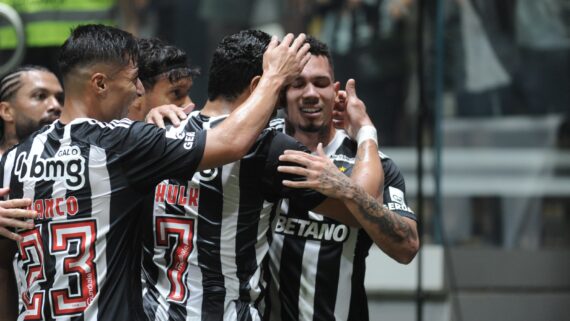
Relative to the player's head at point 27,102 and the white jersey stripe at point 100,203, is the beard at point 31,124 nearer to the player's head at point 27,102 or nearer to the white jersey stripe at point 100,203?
the player's head at point 27,102

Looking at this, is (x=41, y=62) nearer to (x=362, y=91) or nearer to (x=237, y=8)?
(x=237, y=8)

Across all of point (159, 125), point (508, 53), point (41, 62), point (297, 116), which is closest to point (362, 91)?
point (508, 53)

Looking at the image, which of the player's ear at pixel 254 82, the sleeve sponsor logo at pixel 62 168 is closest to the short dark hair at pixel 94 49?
the sleeve sponsor logo at pixel 62 168

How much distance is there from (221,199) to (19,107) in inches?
56.1

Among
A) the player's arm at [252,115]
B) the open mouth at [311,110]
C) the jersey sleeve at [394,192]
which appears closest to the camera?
the player's arm at [252,115]

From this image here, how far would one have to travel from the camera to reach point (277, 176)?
12.2 ft

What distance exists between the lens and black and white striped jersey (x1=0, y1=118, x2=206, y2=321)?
3.55 meters

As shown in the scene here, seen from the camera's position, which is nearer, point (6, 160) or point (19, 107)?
point (6, 160)

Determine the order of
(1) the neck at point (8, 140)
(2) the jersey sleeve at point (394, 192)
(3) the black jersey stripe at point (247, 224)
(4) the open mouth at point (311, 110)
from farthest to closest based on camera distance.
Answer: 1. (1) the neck at point (8, 140)
2. (4) the open mouth at point (311, 110)
3. (2) the jersey sleeve at point (394, 192)
4. (3) the black jersey stripe at point (247, 224)

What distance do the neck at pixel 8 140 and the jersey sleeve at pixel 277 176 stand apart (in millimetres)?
1590

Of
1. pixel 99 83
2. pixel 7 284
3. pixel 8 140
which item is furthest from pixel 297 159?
pixel 8 140

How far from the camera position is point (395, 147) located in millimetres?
7438

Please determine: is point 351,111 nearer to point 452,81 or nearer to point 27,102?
point 27,102

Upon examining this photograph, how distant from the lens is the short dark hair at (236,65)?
3828 mm
